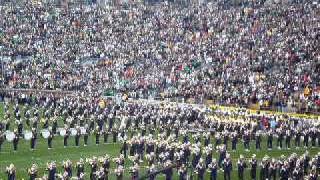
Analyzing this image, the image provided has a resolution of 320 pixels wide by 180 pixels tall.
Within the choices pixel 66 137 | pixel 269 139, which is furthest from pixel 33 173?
pixel 269 139

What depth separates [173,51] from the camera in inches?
2430

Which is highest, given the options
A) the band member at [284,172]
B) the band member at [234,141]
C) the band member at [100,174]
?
the band member at [234,141]

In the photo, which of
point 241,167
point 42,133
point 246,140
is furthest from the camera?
point 246,140

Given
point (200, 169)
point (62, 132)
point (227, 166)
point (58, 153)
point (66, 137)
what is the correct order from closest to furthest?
1. point (200, 169)
2. point (227, 166)
3. point (58, 153)
4. point (66, 137)
5. point (62, 132)

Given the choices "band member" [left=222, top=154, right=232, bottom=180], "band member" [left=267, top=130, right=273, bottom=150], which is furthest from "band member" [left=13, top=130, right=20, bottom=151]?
"band member" [left=267, top=130, right=273, bottom=150]

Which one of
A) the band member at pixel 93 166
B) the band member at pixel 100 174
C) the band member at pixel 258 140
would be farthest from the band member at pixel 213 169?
the band member at pixel 258 140

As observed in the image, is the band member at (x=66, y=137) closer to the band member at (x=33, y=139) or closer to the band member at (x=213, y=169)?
the band member at (x=33, y=139)

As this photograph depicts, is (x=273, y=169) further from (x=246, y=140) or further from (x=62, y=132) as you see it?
(x=62, y=132)

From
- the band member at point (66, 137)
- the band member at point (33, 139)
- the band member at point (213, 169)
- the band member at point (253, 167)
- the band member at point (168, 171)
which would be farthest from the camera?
the band member at point (66, 137)

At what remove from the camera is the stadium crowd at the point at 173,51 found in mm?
52469

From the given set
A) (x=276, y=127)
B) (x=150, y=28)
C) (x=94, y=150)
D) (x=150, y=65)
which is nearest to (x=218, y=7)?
(x=150, y=28)

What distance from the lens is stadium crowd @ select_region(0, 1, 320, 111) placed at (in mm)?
52469

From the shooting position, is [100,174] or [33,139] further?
[33,139]

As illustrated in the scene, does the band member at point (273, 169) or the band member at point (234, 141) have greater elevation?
the band member at point (234, 141)
